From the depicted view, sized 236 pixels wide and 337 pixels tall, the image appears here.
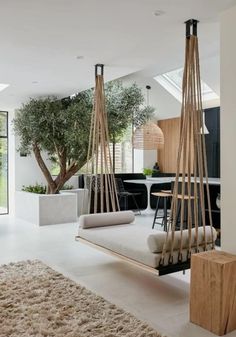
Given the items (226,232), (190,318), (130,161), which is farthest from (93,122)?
(130,161)

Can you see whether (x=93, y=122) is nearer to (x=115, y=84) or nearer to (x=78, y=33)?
(x=78, y=33)

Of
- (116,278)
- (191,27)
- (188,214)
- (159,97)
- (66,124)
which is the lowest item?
(116,278)

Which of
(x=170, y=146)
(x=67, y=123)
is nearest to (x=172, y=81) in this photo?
(x=170, y=146)

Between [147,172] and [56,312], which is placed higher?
[147,172]

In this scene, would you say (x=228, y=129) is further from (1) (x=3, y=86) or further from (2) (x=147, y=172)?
(2) (x=147, y=172)

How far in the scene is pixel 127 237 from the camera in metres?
4.28

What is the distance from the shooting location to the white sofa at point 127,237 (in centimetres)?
354

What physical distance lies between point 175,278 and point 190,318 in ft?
3.91

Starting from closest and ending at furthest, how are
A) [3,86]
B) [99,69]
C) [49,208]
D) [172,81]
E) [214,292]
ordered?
1. [214,292]
2. [99,69]
3. [3,86]
4. [49,208]
5. [172,81]

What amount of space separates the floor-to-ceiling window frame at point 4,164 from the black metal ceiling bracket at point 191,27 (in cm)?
691

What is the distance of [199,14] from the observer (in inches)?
139

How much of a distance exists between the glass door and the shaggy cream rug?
18.9 feet

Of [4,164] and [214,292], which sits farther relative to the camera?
[4,164]

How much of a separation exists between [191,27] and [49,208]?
17.2ft
